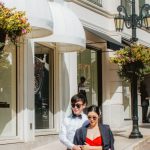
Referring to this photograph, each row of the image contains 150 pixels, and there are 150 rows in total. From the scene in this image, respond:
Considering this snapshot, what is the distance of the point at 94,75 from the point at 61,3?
5.93 metres

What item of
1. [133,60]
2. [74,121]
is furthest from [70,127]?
[133,60]

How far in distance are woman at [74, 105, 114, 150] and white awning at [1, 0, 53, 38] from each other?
641cm

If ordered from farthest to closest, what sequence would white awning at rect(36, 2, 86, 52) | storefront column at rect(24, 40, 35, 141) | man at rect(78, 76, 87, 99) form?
man at rect(78, 76, 87, 99)
white awning at rect(36, 2, 86, 52)
storefront column at rect(24, 40, 35, 141)

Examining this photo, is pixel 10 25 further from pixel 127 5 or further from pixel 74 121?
pixel 127 5

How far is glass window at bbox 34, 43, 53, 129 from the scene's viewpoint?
16.1m

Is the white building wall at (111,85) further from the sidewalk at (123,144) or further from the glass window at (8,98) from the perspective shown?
the glass window at (8,98)

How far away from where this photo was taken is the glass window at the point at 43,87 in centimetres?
1614

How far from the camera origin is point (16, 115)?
47.4ft

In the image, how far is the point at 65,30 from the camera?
15.5 meters

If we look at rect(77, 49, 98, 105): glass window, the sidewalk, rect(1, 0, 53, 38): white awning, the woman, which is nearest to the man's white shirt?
the woman

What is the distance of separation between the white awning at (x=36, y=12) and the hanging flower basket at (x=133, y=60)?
4.52m

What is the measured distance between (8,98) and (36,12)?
9.26ft

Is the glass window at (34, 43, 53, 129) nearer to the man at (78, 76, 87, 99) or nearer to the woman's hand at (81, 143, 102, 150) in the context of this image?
the man at (78, 76, 87, 99)

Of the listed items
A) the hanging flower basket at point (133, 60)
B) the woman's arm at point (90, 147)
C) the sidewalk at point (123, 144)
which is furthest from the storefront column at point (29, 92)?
the woman's arm at point (90, 147)
